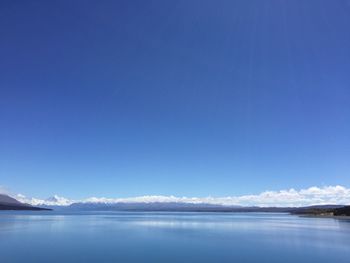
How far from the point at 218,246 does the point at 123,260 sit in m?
10.1

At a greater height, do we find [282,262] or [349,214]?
[349,214]

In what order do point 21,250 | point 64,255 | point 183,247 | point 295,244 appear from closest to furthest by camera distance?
point 64,255, point 21,250, point 183,247, point 295,244

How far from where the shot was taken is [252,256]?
25.0 metres

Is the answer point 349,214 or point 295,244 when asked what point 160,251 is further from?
point 349,214

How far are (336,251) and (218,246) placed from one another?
869 centimetres

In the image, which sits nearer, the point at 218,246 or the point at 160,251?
the point at 160,251

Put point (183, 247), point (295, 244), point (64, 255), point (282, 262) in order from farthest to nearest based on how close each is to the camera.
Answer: point (295, 244) < point (183, 247) < point (64, 255) < point (282, 262)

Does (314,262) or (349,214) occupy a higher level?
(349,214)

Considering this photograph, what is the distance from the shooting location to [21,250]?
26.0 meters

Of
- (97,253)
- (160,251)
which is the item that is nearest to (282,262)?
(160,251)

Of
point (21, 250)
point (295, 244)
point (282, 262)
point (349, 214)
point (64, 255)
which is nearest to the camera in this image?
point (282, 262)

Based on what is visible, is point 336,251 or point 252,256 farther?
point 336,251

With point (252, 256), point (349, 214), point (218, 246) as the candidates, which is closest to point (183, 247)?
point (218, 246)

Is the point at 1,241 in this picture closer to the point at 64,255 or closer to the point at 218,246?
the point at 64,255
